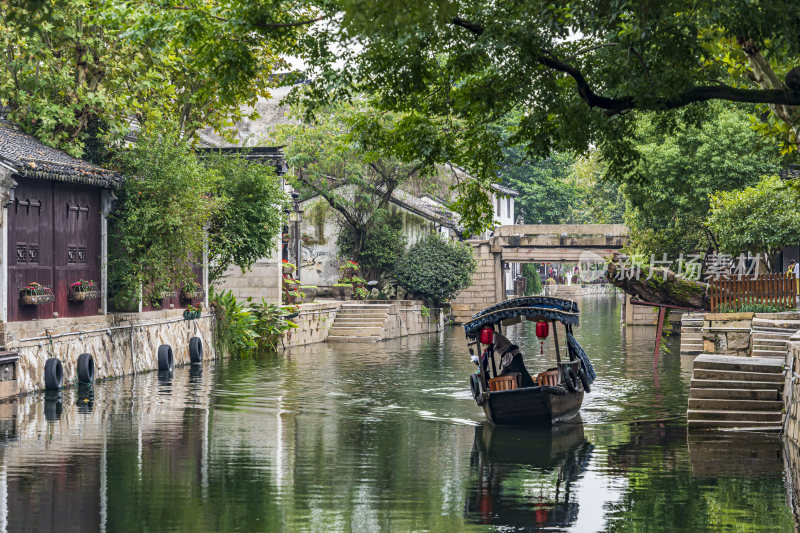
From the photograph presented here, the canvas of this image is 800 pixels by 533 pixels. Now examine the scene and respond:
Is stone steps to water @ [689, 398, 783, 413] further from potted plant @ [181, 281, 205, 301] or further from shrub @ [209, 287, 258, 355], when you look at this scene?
shrub @ [209, 287, 258, 355]

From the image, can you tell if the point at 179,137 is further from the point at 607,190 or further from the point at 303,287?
the point at 607,190

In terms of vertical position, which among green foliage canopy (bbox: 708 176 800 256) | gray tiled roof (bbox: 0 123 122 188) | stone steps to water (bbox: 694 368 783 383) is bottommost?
stone steps to water (bbox: 694 368 783 383)

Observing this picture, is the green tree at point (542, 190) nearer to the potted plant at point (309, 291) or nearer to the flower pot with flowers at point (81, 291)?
the potted plant at point (309, 291)

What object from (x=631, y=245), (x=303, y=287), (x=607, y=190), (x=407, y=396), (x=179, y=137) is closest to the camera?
(x=407, y=396)

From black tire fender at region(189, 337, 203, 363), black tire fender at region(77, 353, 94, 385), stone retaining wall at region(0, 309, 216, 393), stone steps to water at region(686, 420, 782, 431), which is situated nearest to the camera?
stone steps to water at region(686, 420, 782, 431)

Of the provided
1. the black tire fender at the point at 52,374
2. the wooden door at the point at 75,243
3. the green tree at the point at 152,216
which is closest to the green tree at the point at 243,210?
the green tree at the point at 152,216

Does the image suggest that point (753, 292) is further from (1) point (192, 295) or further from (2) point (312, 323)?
(2) point (312, 323)

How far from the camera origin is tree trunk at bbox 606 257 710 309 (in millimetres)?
28953

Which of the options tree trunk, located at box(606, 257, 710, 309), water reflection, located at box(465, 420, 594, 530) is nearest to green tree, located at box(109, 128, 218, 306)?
water reflection, located at box(465, 420, 594, 530)

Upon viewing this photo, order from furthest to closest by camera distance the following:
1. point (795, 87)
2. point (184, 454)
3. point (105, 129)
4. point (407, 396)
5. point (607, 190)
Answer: point (607, 190)
point (105, 129)
point (407, 396)
point (184, 454)
point (795, 87)

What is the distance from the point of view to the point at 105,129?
28.1 meters

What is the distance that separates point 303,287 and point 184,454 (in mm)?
31340

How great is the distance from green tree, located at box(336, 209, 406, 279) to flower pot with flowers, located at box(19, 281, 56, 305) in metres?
25.2

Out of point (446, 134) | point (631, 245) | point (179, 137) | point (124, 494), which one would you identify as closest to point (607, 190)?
point (631, 245)
